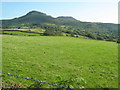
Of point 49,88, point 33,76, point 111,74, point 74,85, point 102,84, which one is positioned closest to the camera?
point 49,88

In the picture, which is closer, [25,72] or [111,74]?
[25,72]

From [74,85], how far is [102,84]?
314 cm

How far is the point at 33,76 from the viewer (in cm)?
1216

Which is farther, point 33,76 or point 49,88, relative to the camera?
point 33,76

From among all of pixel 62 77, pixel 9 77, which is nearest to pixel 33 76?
pixel 9 77

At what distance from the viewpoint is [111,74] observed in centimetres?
1431

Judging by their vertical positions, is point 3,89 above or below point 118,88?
above

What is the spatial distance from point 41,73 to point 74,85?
450 centimetres

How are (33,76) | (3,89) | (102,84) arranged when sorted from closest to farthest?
1. (3,89)
2. (102,84)
3. (33,76)

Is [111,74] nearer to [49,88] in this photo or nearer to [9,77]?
[49,88]

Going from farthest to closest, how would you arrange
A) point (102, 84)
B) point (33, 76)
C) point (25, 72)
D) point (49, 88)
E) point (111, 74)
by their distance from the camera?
point (111, 74)
point (25, 72)
point (33, 76)
point (102, 84)
point (49, 88)

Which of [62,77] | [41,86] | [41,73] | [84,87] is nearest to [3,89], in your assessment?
[41,86]

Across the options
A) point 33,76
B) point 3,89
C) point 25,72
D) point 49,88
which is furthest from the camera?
point 25,72

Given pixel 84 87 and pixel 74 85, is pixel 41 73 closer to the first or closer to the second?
pixel 74 85
